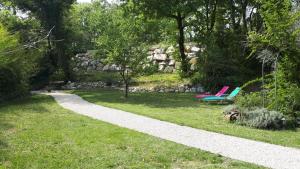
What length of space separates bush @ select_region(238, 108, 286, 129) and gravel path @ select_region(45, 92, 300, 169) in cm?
159

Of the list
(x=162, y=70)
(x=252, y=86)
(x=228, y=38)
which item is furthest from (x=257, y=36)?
(x=162, y=70)

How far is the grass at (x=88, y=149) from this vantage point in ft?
21.5

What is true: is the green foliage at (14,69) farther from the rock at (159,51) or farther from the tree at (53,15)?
the rock at (159,51)

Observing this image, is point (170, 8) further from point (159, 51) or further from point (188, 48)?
point (159, 51)

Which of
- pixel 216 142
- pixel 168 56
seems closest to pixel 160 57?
pixel 168 56

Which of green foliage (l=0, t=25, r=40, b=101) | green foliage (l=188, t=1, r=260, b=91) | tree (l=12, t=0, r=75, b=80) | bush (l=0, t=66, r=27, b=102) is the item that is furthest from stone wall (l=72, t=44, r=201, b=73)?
bush (l=0, t=66, r=27, b=102)

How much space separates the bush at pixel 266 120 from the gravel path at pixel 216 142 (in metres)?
1.59

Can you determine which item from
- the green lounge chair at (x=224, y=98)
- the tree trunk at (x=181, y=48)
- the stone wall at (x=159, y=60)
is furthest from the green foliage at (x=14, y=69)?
the tree trunk at (x=181, y=48)

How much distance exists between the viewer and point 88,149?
7531mm

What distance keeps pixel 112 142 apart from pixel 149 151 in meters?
1.12

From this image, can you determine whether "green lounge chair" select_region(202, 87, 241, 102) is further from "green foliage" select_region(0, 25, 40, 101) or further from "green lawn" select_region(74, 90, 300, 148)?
"green foliage" select_region(0, 25, 40, 101)

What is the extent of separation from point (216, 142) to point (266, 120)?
241 cm

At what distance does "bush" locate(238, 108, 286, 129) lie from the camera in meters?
9.92

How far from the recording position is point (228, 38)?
2277 centimetres
